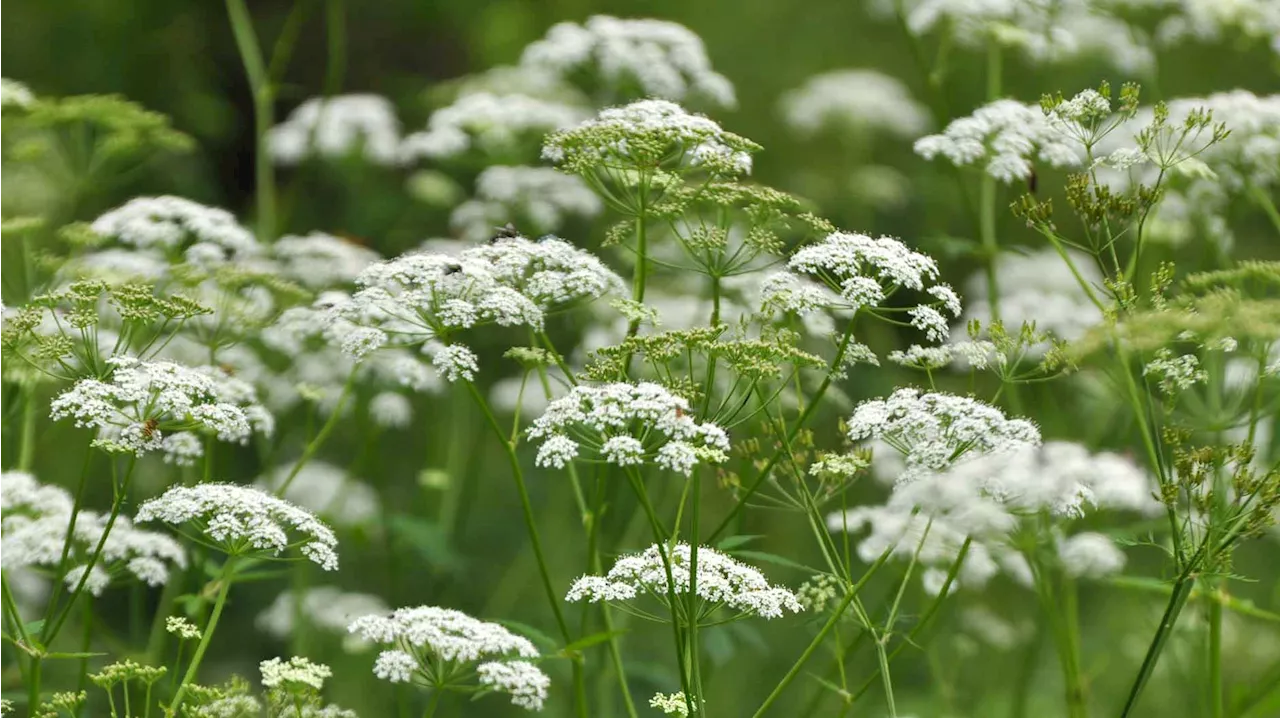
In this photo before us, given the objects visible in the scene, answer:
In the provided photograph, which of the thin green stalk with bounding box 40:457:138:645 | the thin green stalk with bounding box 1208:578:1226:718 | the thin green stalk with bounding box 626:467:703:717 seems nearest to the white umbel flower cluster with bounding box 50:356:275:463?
the thin green stalk with bounding box 40:457:138:645

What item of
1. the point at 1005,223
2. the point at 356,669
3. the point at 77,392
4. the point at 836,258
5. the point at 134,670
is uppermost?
the point at 1005,223

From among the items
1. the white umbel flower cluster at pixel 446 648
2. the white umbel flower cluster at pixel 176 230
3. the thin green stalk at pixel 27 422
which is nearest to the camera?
the white umbel flower cluster at pixel 446 648

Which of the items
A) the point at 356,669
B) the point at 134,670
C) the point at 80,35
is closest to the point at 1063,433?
the point at 356,669

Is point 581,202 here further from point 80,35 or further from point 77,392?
point 80,35

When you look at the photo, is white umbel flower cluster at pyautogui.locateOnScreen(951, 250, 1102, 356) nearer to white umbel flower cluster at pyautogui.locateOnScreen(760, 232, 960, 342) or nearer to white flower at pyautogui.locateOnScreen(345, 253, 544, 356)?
white umbel flower cluster at pyautogui.locateOnScreen(760, 232, 960, 342)

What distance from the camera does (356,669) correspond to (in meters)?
9.00

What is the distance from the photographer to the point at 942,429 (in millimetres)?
4922

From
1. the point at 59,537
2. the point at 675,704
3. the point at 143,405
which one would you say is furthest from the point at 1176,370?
the point at 59,537

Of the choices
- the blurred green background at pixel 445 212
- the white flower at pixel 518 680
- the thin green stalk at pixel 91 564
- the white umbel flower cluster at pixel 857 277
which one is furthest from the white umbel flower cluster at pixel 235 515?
the blurred green background at pixel 445 212

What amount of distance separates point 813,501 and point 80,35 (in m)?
12.1

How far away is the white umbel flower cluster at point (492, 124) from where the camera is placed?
910cm

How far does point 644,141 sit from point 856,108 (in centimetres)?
781

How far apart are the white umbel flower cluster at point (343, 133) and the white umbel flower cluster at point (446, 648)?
657 cm

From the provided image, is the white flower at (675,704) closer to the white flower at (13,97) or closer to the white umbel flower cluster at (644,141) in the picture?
the white umbel flower cluster at (644,141)
